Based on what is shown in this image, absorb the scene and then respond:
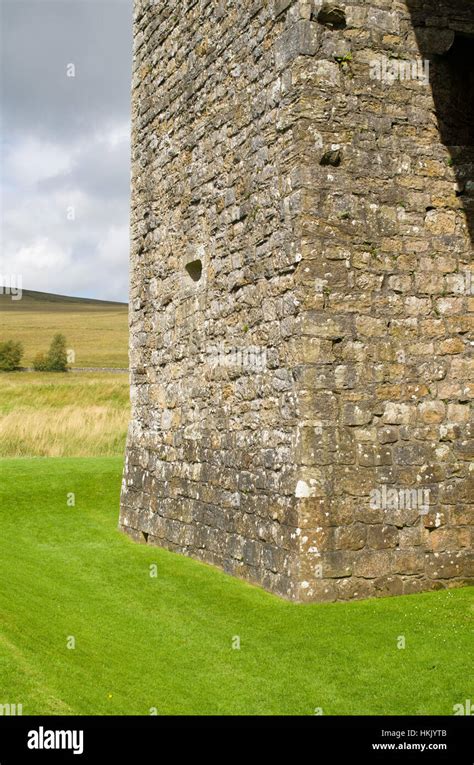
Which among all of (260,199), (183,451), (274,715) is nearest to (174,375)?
(183,451)

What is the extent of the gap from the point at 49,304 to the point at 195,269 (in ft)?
268

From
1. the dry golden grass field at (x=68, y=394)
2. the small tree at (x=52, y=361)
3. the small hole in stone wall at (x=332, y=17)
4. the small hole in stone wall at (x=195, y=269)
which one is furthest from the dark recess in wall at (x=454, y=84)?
the small tree at (x=52, y=361)

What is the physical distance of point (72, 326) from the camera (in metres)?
73.2

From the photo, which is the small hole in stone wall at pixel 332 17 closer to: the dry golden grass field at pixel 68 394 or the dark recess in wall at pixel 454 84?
the dark recess in wall at pixel 454 84

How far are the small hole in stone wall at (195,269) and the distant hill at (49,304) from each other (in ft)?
247

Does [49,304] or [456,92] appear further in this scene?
[49,304]

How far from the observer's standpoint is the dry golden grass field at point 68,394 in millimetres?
19719

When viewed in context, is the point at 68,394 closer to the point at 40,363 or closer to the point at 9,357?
the point at 40,363

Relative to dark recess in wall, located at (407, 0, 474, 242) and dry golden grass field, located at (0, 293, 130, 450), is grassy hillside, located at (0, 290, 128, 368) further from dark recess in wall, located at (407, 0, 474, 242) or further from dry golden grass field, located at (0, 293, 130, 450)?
dark recess in wall, located at (407, 0, 474, 242)

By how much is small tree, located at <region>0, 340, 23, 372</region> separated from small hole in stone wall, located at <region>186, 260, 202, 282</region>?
151 ft

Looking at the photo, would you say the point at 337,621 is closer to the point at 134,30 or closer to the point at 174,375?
the point at 174,375

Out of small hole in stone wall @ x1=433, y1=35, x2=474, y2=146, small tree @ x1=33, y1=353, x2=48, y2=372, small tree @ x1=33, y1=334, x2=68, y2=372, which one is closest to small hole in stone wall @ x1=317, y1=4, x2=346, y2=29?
small hole in stone wall @ x1=433, y1=35, x2=474, y2=146

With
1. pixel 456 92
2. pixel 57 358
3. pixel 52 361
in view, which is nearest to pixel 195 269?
pixel 456 92
